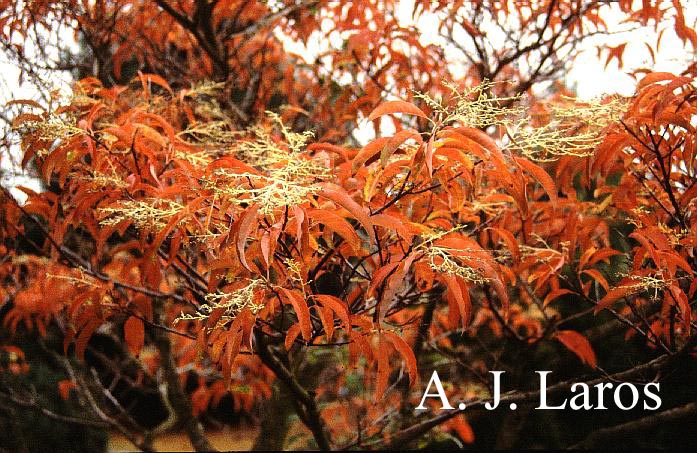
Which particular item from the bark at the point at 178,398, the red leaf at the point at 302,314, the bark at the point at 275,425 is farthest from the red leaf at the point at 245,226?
the bark at the point at 275,425

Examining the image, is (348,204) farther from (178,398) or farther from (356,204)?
(178,398)

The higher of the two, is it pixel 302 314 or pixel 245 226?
pixel 245 226

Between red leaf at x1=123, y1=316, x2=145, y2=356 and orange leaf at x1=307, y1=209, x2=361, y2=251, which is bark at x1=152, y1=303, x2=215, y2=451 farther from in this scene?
orange leaf at x1=307, y1=209, x2=361, y2=251

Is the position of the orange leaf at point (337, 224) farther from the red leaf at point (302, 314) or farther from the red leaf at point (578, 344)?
the red leaf at point (578, 344)

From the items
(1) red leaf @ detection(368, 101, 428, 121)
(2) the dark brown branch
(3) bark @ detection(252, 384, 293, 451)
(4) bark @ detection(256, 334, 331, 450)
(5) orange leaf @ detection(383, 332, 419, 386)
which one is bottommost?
(3) bark @ detection(252, 384, 293, 451)

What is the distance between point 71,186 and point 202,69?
205 centimetres

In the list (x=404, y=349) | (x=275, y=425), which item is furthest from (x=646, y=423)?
(x=275, y=425)

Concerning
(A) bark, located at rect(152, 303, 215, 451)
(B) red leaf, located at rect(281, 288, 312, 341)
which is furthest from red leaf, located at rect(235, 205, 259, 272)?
(A) bark, located at rect(152, 303, 215, 451)

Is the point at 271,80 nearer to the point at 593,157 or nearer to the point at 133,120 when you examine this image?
the point at 133,120

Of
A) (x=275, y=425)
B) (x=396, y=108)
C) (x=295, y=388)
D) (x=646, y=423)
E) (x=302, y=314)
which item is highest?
(x=396, y=108)

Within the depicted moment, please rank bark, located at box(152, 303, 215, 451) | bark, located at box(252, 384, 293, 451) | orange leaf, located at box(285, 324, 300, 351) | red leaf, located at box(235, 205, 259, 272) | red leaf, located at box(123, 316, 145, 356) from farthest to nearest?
bark, located at box(252, 384, 293, 451) → bark, located at box(152, 303, 215, 451) → red leaf, located at box(123, 316, 145, 356) → orange leaf, located at box(285, 324, 300, 351) → red leaf, located at box(235, 205, 259, 272)

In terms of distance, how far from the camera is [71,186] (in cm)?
175

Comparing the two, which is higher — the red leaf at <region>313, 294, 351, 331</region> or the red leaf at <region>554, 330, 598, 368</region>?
the red leaf at <region>313, 294, 351, 331</region>

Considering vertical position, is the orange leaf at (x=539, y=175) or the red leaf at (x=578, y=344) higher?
the orange leaf at (x=539, y=175)
